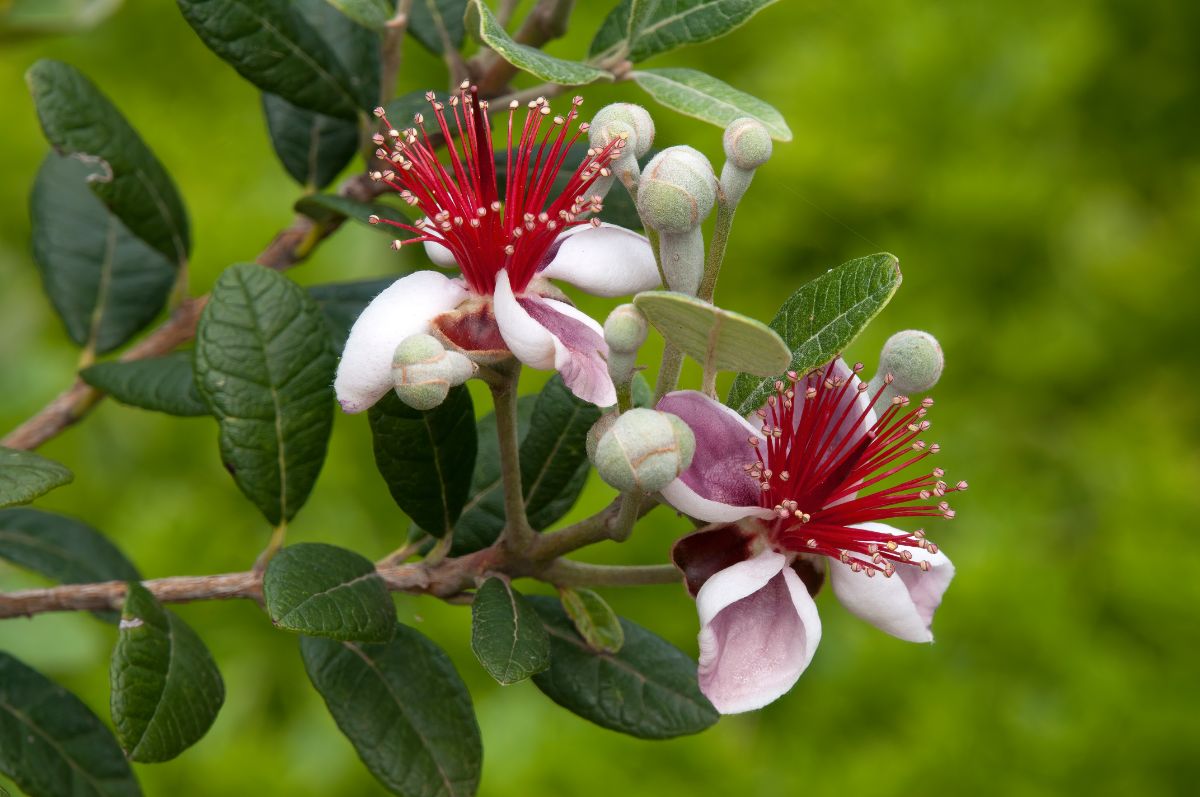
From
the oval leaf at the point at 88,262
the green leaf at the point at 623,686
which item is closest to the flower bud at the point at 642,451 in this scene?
the green leaf at the point at 623,686

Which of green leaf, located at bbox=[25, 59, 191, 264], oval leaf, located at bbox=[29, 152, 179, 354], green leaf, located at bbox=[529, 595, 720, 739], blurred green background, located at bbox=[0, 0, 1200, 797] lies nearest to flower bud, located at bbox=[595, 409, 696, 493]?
green leaf, located at bbox=[529, 595, 720, 739]

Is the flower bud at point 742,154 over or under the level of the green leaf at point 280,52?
over

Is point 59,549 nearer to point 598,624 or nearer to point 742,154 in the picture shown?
point 598,624

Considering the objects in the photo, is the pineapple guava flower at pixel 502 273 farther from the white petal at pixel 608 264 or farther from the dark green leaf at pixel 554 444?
the dark green leaf at pixel 554 444

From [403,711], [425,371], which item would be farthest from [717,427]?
[403,711]

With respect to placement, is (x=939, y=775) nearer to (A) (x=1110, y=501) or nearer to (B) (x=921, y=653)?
(B) (x=921, y=653)

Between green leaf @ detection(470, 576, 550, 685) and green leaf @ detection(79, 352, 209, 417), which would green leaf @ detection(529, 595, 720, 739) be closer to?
green leaf @ detection(470, 576, 550, 685)

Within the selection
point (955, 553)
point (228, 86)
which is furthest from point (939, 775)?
point (228, 86)
